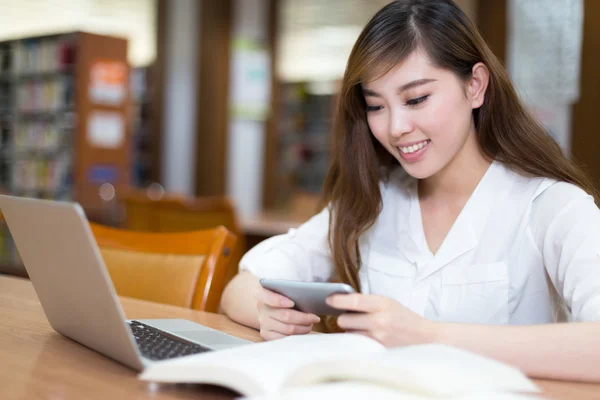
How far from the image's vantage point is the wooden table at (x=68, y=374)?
89 centimetres

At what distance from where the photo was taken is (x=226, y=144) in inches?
315

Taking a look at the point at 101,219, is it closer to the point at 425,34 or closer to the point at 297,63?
the point at 297,63

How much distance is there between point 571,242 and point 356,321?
19.4 inches

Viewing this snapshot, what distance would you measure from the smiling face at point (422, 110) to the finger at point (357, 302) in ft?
1.74

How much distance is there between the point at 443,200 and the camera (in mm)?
1688

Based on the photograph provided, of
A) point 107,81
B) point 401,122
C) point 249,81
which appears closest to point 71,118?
point 107,81

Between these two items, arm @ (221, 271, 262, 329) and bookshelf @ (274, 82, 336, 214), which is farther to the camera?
bookshelf @ (274, 82, 336, 214)

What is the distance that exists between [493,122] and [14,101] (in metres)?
6.73

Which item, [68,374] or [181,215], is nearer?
[68,374]

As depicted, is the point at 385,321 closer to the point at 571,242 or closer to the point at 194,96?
the point at 571,242

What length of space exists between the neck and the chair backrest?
1.94 m

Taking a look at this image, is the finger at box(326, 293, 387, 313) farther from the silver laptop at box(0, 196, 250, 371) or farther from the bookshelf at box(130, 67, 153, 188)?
the bookshelf at box(130, 67, 153, 188)

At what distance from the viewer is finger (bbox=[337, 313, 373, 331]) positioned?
104 centimetres

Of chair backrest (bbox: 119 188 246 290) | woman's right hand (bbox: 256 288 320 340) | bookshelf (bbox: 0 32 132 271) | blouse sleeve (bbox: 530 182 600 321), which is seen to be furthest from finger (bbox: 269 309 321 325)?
bookshelf (bbox: 0 32 132 271)
